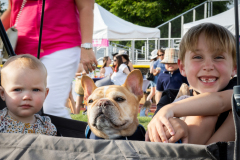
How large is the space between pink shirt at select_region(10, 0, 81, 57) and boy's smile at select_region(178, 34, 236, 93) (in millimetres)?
930

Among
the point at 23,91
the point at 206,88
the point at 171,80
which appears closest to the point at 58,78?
the point at 23,91

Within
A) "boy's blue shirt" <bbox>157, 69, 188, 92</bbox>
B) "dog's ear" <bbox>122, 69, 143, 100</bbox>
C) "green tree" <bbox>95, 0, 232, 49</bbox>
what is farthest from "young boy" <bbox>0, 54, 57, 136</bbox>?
"green tree" <bbox>95, 0, 232, 49</bbox>

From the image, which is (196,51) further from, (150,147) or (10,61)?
(10,61)

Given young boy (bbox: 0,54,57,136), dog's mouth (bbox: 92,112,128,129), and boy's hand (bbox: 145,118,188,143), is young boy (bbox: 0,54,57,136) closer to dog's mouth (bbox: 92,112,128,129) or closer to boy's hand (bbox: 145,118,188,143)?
dog's mouth (bbox: 92,112,128,129)

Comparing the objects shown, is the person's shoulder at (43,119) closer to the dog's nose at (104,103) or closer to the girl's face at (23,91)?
the girl's face at (23,91)

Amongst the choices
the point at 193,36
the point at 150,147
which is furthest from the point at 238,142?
the point at 193,36

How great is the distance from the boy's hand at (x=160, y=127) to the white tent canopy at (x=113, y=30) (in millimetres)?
8182

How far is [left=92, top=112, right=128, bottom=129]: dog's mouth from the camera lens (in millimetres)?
1300

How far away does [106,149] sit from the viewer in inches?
30.1

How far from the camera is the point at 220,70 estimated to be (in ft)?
4.01

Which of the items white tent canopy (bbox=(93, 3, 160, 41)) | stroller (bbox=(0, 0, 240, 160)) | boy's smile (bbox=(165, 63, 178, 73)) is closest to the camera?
stroller (bbox=(0, 0, 240, 160))

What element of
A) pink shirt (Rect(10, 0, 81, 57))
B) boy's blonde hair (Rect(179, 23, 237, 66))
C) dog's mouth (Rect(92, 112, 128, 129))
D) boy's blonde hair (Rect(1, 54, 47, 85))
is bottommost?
dog's mouth (Rect(92, 112, 128, 129))

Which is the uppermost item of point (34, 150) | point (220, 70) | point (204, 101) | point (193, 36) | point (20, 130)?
point (193, 36)

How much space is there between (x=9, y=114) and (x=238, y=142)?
48.9 inches
